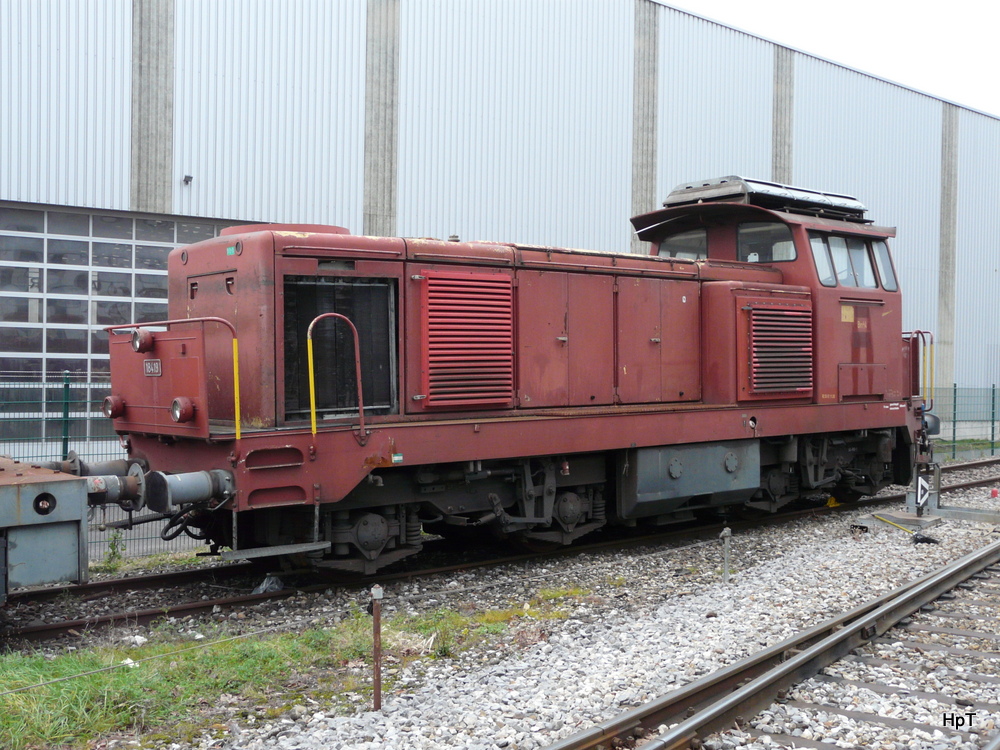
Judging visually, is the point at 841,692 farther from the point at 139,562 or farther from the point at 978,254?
the point at 978,254

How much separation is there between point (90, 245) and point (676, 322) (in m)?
9.13

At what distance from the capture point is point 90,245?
523 inches

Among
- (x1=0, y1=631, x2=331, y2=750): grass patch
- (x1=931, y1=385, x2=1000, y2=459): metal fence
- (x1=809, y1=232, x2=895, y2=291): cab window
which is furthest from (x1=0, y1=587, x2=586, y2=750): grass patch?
(x1=931, y1=385, x2=1000, y2=459): metal fence

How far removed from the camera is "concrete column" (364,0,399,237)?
1511 centimetres

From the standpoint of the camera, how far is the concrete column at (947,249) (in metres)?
26.0

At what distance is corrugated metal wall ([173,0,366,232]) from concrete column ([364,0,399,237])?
0.16m

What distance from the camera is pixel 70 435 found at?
1091 centimetres

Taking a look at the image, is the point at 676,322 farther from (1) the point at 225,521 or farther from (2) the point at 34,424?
(2) the point at 34,424

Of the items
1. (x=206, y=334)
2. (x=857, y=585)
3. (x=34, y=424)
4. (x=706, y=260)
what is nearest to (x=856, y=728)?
(x=857, y=585)

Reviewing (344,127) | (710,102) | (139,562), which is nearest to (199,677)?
(139,562)

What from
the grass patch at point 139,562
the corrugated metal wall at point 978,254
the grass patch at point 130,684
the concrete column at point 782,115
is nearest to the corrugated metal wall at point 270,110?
the grass patch at point 139,562

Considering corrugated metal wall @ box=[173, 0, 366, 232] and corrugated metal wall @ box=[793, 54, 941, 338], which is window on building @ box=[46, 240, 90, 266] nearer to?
corrugated metal wall @ box=[173, 0, 366, 232]

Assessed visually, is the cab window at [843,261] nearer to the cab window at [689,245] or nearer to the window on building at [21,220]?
the cab window at [689,245]

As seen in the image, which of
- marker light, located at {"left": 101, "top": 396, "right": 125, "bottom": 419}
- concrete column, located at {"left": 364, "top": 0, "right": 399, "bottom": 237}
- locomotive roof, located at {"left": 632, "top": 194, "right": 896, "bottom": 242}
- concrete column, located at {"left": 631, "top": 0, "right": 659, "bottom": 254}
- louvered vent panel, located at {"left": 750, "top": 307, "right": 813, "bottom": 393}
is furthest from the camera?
concrete column, located at {"left": 631, "top": 0, "right": 659, "bottom": 254}
